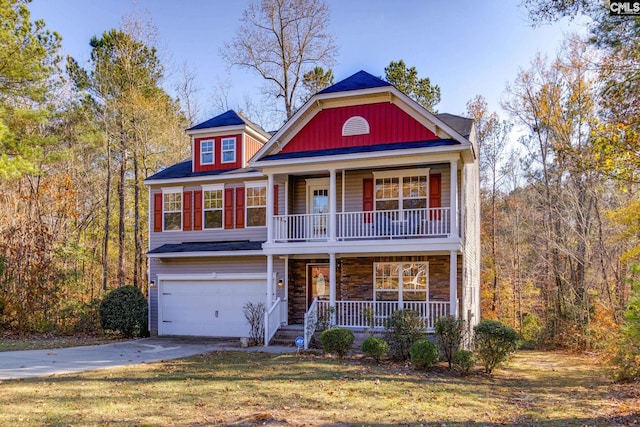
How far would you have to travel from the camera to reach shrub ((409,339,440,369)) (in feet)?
40.3

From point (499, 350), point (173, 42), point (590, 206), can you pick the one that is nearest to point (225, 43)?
point (173, 42)

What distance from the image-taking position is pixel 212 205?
1909cm

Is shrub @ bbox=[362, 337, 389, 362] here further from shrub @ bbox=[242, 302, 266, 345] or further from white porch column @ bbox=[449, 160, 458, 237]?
shrub @ bbox=[242, 302, 266, 345]

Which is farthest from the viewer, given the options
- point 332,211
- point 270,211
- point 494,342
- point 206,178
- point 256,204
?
point 206,178

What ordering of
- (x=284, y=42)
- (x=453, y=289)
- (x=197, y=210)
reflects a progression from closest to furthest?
1. (x=453, y=289)
2. (x=197, y=210)
3. (x=284, y=42)

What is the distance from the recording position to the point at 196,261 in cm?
1872

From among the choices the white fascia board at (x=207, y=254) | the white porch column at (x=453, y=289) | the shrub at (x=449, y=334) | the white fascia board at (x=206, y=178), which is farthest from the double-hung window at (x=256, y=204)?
the shrub at (x=449, y=334)

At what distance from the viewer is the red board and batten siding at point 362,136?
51.4 feet

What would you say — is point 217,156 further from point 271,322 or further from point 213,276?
point 271,322

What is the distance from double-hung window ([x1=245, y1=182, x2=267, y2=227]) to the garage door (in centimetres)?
206

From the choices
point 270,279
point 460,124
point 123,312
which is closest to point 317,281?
point 270,279

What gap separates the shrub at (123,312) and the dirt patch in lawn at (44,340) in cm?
44

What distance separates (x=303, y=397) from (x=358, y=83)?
1026 centimetres

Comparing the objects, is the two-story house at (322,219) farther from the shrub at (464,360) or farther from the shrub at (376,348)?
the shrub at (464,360)
